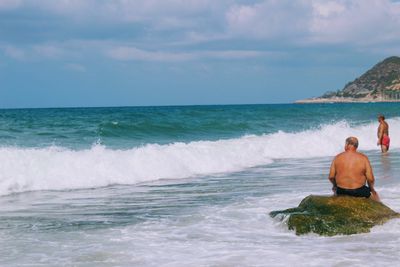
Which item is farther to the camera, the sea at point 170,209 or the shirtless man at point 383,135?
Answer: the shirtless man at point 383,135

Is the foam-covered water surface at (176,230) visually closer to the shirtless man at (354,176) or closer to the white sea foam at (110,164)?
the shirtless man at (354,176)

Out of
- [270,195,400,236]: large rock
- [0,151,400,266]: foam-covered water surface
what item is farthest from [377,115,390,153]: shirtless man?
[270,195,400,236]: large rock

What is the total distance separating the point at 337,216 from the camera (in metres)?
9.12

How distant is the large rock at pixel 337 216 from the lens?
8875mm

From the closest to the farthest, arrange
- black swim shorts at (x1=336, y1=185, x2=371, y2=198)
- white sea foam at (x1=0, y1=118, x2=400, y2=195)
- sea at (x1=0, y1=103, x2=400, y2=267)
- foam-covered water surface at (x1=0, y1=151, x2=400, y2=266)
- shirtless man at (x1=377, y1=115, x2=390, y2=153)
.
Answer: foam-covered water surface at (x1=0, y1=151, x2=400, y2=266) < sea at (x1=0, y1=103, x2=400, y2=267) < black swim shorts at (x1=336, y1=185, x2=371, y2=198) < white sea foam at (x1=0, y1=118, x2=400, y2=195) < shirtless man at (x1=377, y1=115, x2=390, y2=153)

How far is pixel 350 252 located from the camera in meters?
7.78

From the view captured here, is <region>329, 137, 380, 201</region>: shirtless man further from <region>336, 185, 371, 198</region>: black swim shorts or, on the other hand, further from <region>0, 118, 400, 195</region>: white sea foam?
<region>0, 118, 400, 195</region>: white sea foam

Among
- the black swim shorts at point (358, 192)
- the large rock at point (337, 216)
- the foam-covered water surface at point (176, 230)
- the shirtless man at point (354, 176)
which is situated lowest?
the foam-covered water surface at point (176, 230)

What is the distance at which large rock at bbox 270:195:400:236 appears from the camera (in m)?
8.88

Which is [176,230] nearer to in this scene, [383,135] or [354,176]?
[354,176]

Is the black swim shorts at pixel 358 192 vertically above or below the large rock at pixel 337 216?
above

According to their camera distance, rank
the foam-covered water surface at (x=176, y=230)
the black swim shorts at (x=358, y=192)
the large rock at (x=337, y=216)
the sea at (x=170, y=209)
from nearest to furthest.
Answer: the foam-covered water surface at (x=176, y=230), the sea at (x=170, y=209), the large rock at (x=337, y=216), the black swim shorts at (x=358, y=192)

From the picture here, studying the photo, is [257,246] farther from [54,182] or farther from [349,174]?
[54,182]

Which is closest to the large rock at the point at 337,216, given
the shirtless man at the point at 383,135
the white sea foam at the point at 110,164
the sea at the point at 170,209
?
the sea at the point at 170,209
